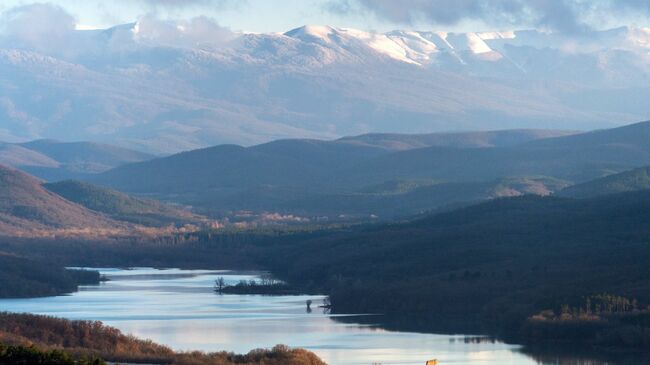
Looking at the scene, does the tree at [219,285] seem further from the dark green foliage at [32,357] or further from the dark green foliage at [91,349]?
the dark green foliage at [32,357]

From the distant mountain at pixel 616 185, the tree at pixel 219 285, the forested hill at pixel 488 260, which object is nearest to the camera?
the forested hill at pixel 488 260

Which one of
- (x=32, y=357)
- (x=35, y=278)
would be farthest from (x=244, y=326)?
(x=32, y=357)

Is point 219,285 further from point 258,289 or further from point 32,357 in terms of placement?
point 32,357

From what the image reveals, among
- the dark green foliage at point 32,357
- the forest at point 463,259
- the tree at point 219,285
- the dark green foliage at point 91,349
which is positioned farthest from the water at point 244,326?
the dark green foliage at point 32,357

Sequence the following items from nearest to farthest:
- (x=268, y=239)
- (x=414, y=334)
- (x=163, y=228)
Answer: (x=414, y=334), (x=268, y=239), (x=163, y=228)

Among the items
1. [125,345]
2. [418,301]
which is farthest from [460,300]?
[125,345]

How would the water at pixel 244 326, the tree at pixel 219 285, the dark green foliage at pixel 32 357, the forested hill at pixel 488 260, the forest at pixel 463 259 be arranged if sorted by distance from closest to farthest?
1. the dark green foliage at pixel 32 357
2. the water at pixel 244 326
3. the forest at pixel 463 259
4. the forested hill at pixel 488 260
5. the tree at pixel 219 285

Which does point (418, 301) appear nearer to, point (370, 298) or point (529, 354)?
point (370, 298)
